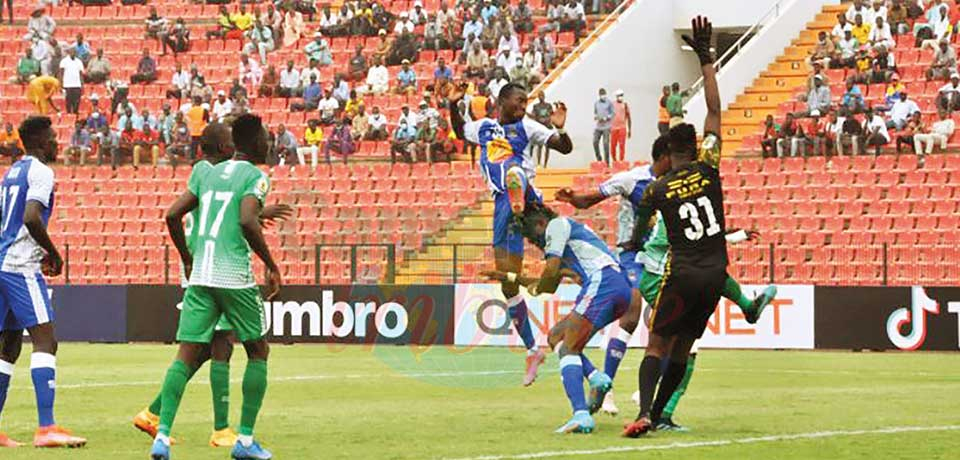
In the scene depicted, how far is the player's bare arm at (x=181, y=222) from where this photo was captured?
12.4 metres

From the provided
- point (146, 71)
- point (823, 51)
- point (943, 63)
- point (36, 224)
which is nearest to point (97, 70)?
point (146, 71)

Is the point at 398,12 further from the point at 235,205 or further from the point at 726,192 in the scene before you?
the point at 235,205

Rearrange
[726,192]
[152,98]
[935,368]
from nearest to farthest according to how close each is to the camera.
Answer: [935,368]
[726,192]
[152,98]

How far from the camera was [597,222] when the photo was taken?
33156 mm

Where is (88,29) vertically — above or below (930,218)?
above

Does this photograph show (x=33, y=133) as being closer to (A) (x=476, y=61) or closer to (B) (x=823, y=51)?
(B) (x=823, y=51)

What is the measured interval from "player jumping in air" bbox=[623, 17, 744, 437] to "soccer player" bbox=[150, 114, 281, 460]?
2920 mm

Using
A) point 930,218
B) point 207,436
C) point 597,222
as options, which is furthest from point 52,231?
point 207,436

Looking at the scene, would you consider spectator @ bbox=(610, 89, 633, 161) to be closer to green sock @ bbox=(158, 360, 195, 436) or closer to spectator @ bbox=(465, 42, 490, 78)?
spectator @ bbox=(465, 42, 490, 78)

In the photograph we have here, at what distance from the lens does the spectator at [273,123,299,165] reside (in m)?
41.4

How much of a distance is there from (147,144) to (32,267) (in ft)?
97.4

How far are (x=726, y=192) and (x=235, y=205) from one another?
2459cm

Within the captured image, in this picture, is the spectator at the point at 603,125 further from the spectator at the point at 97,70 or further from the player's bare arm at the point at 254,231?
the player's bare arm at the point at 254,231

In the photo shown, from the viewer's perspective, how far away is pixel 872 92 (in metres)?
37.6
